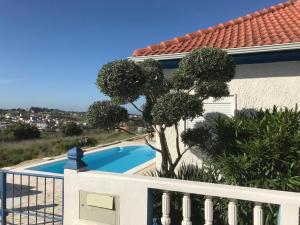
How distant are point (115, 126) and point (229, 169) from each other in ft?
8.97

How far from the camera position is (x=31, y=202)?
9641 mm

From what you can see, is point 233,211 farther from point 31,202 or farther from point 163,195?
point 31,202

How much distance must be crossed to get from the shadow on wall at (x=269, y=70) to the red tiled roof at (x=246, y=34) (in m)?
0.65

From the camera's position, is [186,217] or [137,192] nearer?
[186,217]

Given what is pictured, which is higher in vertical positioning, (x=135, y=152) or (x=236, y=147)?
(x=236, y=147)

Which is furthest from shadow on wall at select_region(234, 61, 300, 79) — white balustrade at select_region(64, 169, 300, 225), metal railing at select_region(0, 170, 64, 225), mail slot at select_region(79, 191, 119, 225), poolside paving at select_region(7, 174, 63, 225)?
poolside paving at select_region(7, 174, 63, 225)

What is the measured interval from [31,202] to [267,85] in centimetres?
822

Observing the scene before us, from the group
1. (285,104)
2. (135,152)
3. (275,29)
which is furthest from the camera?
(135,152)

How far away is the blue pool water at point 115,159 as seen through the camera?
1680 centimetres

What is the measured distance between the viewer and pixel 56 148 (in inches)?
827

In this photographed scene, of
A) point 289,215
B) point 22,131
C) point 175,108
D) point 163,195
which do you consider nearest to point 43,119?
point 22,131

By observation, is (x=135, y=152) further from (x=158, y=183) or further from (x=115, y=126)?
(x=158, y=183)

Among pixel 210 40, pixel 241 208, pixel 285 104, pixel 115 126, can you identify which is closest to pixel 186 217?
pixel 241 208

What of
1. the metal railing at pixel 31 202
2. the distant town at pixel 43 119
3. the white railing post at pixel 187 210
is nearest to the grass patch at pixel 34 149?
the distant town at pixel 43 119
